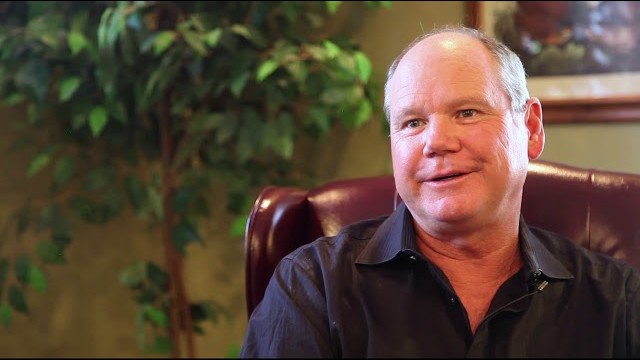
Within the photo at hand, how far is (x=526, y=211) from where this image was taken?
1268 mm

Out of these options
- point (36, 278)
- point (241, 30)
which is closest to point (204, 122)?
point (241, 30)

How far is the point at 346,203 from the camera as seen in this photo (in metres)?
1.32

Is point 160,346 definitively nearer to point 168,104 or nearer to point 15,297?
point 15,297

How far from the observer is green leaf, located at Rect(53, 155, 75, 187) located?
73.0 inches

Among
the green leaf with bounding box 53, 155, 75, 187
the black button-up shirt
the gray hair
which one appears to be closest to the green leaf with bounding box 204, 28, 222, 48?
the green leaf with bounding box 53, 155, 75, 187

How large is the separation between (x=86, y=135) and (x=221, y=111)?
425mm

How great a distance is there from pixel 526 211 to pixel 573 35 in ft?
2.47

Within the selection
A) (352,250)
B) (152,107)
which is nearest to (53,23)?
(152,107)

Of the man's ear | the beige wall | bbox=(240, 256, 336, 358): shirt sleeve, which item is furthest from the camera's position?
the beige wall

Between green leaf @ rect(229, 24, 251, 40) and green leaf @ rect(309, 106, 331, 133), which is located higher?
green leaf @ rect(229, 24, 251, 40)

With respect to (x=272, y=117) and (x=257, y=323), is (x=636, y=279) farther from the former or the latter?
(x=272, y=117)

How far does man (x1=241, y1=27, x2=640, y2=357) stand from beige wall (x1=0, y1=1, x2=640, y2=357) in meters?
0.98

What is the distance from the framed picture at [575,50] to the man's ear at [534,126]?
2.31 ft

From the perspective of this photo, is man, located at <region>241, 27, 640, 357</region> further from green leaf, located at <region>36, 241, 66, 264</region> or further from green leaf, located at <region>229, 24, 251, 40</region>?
green leaf, located at <region>36, 241, 66, 264</region>
